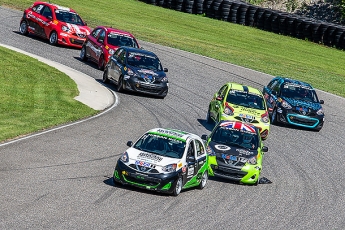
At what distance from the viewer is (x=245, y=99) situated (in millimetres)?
25828

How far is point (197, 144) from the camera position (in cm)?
1795

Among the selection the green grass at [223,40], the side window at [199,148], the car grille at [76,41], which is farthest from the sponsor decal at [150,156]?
the green grass at [223,40]

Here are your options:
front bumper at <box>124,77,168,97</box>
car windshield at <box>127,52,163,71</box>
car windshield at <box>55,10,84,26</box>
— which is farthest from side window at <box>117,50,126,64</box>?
car windshield at <box>55,10,84,26</box>

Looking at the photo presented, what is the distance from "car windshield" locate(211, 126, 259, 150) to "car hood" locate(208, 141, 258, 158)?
252 mm

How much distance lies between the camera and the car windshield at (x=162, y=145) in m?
17.0

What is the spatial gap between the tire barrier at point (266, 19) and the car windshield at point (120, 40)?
18.7m

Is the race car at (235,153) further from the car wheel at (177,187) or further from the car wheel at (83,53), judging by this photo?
the car wheel at (83,53)

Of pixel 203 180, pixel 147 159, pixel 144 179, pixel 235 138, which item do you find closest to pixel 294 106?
pixel 235 138

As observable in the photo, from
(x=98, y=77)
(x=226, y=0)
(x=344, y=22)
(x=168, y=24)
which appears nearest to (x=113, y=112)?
(x=98, y=77)

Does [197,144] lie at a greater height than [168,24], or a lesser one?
greater

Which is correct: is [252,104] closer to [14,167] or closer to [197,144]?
[197,144]

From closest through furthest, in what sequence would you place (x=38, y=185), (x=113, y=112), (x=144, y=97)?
(x=38, y=185) → (x=113, y=112) → (x=144, y=97)

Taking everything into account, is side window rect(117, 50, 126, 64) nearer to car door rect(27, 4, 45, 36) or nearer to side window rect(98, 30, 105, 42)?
side window rect(98, 30, 105, 42)

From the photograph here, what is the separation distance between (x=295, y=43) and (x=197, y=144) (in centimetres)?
3245
